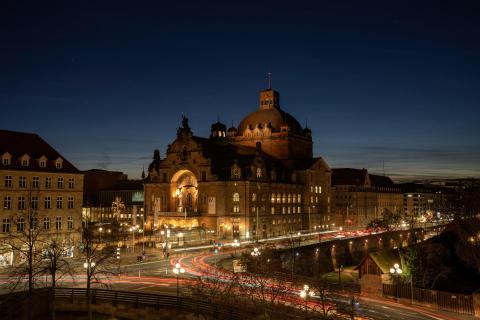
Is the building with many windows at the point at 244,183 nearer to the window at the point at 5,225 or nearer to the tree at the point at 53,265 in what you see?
the window at the point at 5,225

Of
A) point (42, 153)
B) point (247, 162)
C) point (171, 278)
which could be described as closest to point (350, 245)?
point (247, 162)

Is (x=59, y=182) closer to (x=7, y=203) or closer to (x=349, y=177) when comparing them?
(x=7, y=203)

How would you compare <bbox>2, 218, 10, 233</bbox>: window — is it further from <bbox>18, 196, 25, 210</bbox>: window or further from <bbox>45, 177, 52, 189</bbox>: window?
<bbox>45, 177, 52, 189</bbox>: window

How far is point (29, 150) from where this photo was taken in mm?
75375

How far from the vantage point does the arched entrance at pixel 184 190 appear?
11869 cm

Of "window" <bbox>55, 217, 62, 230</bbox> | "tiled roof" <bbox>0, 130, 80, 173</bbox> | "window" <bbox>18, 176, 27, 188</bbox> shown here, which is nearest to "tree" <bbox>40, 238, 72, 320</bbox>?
"window" <bbox>55, 217, 62, 230</bbox>

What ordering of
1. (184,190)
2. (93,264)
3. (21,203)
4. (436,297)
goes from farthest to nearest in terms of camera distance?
1. (184,190)
2. (21,203)
3. (93,264)
4. (436,297)

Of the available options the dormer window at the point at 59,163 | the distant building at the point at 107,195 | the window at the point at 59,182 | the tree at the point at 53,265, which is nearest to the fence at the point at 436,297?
the tree at the point at 53,265

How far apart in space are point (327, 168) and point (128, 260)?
273ft

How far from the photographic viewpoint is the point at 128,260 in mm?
72312

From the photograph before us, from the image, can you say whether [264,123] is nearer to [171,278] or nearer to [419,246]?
[419,246]

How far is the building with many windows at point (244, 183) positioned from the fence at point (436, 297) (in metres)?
56.8

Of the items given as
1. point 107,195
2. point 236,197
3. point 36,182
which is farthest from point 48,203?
point 107,195

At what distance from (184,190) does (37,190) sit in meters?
50.4
